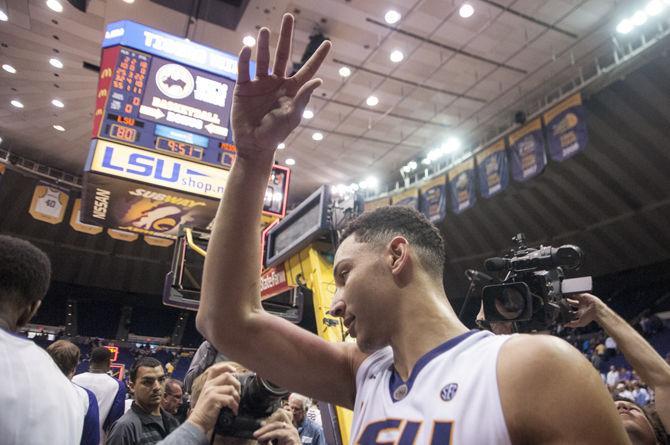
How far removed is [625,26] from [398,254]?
10563mm

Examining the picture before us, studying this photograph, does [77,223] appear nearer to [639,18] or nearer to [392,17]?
[392,17]

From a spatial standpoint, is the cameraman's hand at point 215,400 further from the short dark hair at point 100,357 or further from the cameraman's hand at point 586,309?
the short dark hair at point 100,357

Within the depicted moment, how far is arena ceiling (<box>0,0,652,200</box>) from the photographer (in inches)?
359

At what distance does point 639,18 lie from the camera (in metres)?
→ 9.18

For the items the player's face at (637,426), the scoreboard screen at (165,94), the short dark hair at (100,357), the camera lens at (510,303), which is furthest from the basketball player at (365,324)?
the scoreboard screen at (165,94)

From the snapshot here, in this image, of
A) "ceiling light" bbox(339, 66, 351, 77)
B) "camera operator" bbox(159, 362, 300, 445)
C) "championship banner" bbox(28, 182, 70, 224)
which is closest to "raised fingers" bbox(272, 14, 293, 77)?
"camera operator" bbox(159, 362, 300, 445)

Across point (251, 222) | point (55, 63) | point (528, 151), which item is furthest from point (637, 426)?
point (55, 63)

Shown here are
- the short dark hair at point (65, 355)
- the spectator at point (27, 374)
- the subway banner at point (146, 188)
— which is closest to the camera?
the spectator at point (27, 374)

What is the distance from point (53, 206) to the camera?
16.5 m

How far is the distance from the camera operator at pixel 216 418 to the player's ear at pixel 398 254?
737 mm

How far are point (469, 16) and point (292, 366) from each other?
930 cm

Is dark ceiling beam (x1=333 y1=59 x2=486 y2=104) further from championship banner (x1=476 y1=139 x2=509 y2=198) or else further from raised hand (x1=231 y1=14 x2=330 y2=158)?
raised hand (x1=231 y1=14 x2=330 y2=158)

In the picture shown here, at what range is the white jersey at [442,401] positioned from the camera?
101 centimetres

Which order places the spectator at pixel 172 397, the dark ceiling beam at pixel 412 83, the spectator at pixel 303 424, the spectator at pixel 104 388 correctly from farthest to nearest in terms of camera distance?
the dark ceiling beam at pixel 412 83 → the spectator at pixel 172 397 → the spectator at pixel 303 424 → the spectator at pixel 104 388
